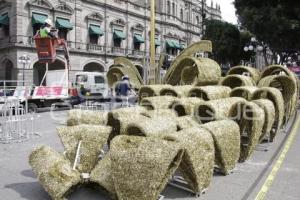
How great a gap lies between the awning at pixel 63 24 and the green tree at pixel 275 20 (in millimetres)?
16504

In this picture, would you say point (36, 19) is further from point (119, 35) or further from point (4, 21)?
point (119, 35)

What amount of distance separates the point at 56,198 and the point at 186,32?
5313 cm

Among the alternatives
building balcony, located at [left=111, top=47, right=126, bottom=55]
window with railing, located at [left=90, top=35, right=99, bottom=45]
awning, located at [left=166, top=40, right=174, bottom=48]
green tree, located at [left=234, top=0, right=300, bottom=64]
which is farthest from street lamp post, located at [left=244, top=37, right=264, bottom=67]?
awning, located at [left=166, top=40, right=174, bottom=48]

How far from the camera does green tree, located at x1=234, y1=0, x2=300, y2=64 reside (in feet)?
68.5

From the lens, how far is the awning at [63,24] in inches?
1297

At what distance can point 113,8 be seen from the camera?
3991cm

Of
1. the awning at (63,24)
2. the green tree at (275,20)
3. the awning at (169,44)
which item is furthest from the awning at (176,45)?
the green tree at (275,20)

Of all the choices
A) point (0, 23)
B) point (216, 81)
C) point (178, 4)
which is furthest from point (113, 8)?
point (216, 81)

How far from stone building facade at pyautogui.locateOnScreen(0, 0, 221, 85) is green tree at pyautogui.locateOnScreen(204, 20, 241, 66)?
7.63 metres

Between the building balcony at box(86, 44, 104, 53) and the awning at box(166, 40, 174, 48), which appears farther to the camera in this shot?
the awning at box(166, 40, 174, 48)

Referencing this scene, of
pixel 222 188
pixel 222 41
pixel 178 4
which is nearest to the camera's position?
pixel 222 188

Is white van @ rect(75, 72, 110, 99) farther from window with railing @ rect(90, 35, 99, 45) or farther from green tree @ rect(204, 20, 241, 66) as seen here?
green tree @ rect(204, 20, 241, 66)

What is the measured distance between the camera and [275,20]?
21.0 m

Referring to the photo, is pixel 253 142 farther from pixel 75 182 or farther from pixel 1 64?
pixel 1 64
